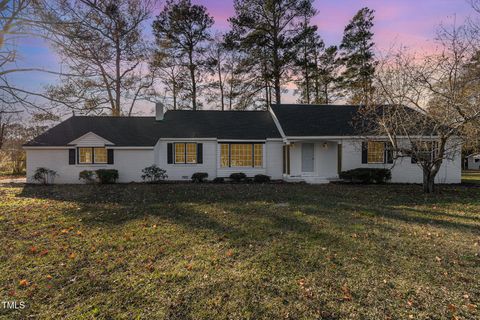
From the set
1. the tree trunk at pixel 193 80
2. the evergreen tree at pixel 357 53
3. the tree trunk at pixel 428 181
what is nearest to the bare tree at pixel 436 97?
the tree trunk at pixel 428 181

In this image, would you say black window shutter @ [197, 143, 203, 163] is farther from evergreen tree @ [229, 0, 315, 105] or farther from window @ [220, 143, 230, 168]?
evergreen tree @ [229, 0, 315, 105]

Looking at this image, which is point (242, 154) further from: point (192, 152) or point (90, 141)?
point (90, 141)

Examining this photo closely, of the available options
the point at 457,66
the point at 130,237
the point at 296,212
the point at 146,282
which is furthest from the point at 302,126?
the point at 146,282

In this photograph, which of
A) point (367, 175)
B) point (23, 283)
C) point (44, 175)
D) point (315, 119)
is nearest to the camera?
point (23, 283)

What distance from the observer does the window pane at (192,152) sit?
55.5ft

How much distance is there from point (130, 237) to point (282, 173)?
12357mm

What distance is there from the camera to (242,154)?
679 inches

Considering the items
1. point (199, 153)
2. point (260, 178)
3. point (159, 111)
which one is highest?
point (159, 111)

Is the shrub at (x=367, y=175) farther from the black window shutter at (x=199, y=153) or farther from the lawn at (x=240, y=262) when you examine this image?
the black window shutter at (x=199, y=153)

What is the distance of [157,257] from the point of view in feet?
16.1

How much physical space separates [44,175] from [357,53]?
91.0 ft

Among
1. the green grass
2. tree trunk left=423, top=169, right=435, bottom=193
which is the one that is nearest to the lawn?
tree trunk left=423, top=169, right=435, bottom=193

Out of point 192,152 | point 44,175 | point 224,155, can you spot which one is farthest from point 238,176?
point 44,175

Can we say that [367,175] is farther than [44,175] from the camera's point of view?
No
